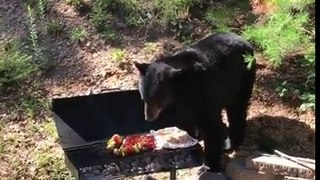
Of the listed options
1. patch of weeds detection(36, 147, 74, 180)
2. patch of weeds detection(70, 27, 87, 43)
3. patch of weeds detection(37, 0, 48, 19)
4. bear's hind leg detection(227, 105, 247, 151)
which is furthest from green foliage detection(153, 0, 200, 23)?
patch of weeds detection(36, 147, 74, 180)

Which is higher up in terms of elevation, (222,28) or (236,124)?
(222,28)

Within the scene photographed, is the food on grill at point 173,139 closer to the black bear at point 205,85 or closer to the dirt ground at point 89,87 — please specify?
the black bear at point 205,85

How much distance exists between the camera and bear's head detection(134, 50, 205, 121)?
3316mm

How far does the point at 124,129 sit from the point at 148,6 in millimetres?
1645

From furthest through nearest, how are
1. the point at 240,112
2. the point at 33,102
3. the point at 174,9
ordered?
the point at 174,9
the point at 33,102
the point at 240,112

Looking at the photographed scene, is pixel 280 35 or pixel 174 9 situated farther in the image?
pixel 174 9

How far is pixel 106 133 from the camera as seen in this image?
363 cm

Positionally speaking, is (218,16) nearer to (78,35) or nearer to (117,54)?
(117,54)

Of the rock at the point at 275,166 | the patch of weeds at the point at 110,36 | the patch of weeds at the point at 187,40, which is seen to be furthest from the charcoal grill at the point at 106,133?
the patch of weeds at the point at 110,36

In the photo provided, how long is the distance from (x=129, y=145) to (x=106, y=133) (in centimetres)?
48

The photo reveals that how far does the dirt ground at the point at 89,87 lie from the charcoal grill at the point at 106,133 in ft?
1.25

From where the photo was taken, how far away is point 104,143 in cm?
335

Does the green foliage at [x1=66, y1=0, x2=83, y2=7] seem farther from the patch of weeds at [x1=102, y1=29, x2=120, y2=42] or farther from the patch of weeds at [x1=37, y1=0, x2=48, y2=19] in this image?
the patch of weeds at [x1=102, y1=29, x2=120, y2=42]

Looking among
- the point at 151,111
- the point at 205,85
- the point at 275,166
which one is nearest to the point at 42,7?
the point at 151,111
